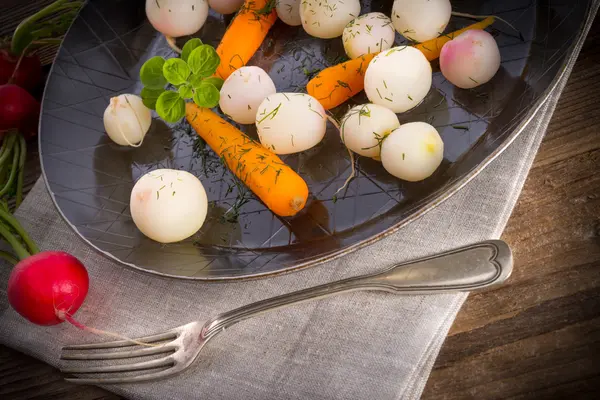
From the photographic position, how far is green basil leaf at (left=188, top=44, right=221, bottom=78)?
1.43 meters

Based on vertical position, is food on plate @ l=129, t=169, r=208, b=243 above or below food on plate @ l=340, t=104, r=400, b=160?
below

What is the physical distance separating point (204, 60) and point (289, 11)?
269mm

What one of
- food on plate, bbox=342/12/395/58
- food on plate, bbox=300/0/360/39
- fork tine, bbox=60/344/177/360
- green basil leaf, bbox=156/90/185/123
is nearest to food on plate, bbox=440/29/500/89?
food on plate, bbox=342/12/395/58

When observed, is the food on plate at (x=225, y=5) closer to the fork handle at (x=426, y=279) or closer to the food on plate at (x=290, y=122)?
the food on plate at (x=290, y=122)

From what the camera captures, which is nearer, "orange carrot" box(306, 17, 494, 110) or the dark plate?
the dark plate

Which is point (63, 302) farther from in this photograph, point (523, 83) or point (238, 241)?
point (523, 83)

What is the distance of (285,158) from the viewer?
57.2 inches

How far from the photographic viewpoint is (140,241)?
4.69ft

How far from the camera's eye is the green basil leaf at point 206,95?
4.80ft

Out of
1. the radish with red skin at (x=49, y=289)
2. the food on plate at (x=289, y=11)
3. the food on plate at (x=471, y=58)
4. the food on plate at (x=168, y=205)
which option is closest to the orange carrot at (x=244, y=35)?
the food on plate at (x=289, y=11)

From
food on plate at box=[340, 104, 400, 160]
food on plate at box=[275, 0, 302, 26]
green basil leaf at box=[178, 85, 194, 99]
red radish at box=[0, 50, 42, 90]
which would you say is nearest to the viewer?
food on plate at box=[340, 104, 400, 160]

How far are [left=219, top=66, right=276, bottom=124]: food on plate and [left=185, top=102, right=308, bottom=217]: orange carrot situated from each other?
4cm

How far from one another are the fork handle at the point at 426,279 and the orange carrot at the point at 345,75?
418 millimetres

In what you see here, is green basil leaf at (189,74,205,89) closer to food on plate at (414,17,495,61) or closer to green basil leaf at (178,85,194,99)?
green basil leaf at (178,85,194,99)
